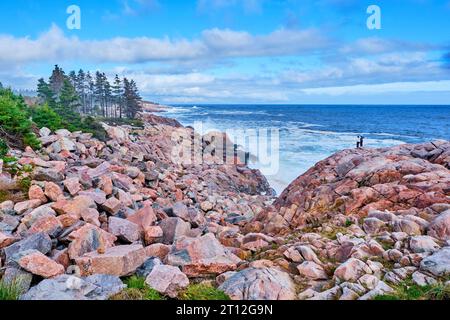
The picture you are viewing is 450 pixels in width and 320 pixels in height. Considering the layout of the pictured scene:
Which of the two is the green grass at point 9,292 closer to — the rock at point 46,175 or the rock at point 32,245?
the rock at point 32,245

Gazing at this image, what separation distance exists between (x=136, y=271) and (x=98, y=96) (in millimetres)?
62625

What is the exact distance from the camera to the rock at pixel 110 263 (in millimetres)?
5449

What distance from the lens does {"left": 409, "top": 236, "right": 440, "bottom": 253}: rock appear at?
17.7ft

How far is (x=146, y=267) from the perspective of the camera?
5.68 meters

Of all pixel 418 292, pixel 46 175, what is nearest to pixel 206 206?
pixel 46 175

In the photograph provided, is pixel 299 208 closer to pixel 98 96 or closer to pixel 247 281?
pixel 247 281

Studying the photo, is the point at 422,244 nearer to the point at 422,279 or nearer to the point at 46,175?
the point at 422,279

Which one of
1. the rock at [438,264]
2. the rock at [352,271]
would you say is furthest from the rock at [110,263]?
the rock at [438,264]

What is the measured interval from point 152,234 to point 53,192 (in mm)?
3009

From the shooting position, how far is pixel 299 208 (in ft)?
33.7

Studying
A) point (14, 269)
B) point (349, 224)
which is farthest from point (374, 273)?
point (14, 269)

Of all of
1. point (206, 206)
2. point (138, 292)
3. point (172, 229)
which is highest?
point (138, 292)

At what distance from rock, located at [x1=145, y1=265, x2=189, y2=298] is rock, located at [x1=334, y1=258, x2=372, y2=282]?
219 centimetres

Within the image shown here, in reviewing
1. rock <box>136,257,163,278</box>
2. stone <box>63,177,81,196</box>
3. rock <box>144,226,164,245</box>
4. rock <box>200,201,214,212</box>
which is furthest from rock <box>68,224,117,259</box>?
rock <box>200,201,214,212</box>
